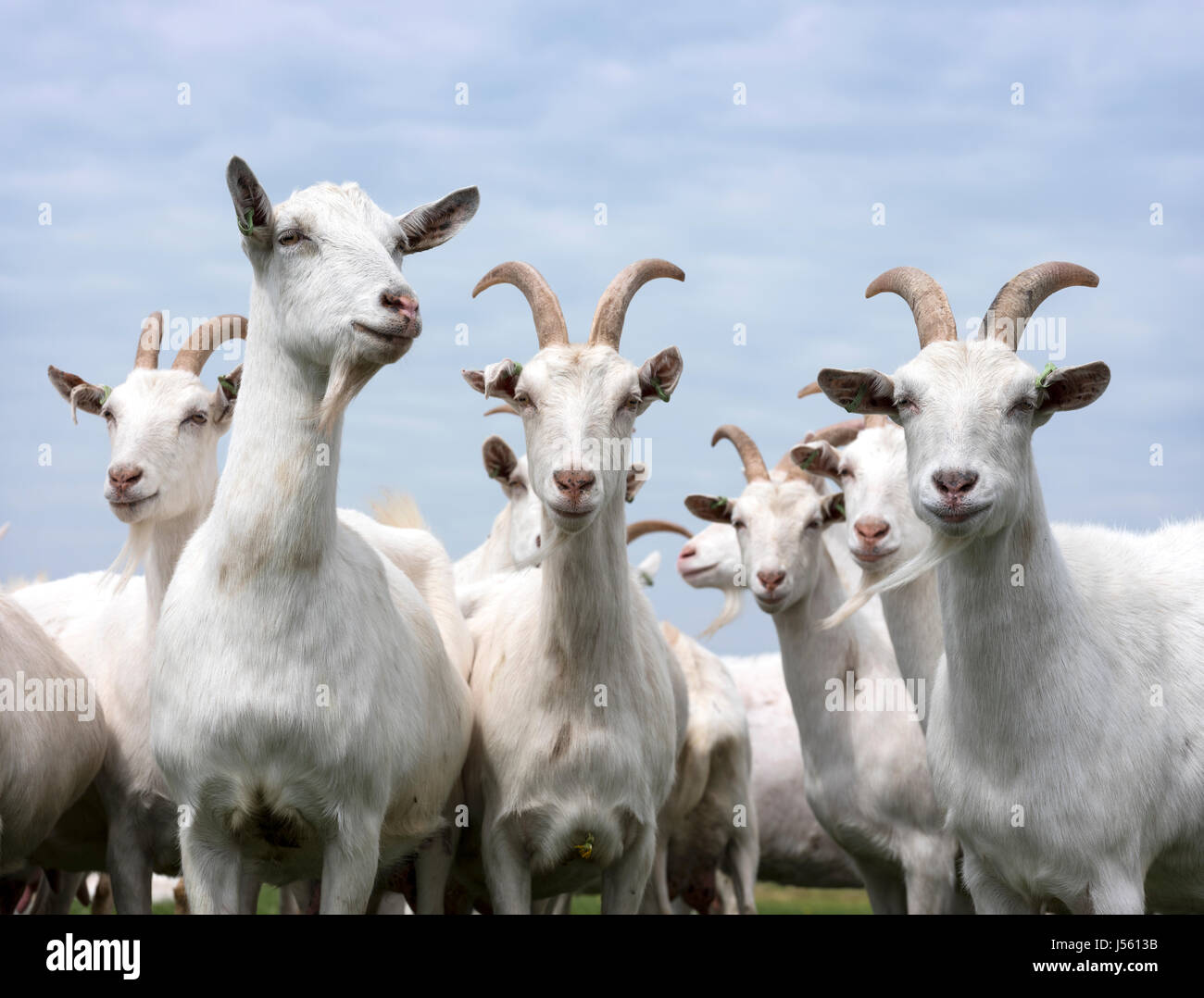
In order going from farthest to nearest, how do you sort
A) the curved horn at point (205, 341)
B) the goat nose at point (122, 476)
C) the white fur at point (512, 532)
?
the white fur at point (512, 532) → the curved horn at point (205, 341) → the goat nose at point (122, 476)

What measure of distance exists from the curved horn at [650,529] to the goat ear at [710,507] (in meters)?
1.64

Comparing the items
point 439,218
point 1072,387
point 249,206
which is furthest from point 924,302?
point 249,206

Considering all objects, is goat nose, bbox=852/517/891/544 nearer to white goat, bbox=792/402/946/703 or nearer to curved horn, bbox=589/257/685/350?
white goat, bbox=792/402/946/703

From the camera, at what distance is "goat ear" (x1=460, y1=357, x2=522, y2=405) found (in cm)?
576

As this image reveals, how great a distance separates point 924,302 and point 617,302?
1.30 m

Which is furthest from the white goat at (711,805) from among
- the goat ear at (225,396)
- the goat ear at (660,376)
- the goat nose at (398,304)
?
the goat nose at (398,304)

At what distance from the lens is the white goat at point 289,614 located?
4699 mm

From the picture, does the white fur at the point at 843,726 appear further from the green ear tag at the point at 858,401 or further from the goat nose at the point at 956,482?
the goat nose at the point at 956,482

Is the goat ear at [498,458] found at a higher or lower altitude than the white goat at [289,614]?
higher

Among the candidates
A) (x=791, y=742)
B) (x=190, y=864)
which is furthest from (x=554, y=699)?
(x=791, y=742)

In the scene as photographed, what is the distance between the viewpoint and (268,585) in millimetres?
4793

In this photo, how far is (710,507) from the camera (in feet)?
27.5

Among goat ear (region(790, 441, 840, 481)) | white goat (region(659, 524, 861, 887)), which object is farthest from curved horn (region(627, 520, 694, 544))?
goat ear (region(790, 441, 840, 481))

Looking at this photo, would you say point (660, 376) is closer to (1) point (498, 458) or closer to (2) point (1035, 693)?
(2) point (1035, 693)
